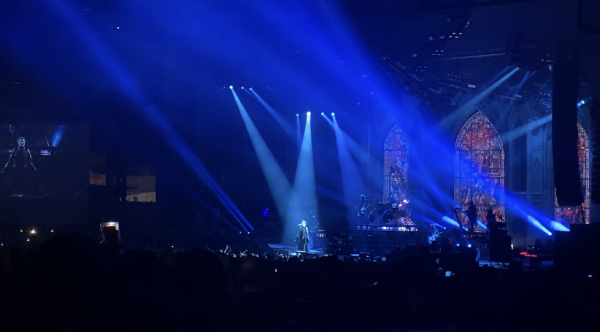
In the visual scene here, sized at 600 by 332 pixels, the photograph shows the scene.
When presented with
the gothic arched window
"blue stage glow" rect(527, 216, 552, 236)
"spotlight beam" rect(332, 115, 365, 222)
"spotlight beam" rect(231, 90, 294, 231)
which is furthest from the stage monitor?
"blue stage glow" rect(527, 216, 552, 236)

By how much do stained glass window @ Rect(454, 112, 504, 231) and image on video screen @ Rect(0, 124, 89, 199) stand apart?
11.3 meters

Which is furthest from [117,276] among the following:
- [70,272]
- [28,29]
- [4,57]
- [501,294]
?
[4,57]

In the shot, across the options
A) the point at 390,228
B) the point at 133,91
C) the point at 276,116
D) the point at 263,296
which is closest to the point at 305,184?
the point at 276,116

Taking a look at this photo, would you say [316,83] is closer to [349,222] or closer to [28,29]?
[349,222]

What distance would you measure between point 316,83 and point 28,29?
26.9 feet

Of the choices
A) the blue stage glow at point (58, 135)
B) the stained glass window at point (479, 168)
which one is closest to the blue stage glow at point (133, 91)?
the blue stage glow at point (58, 135)

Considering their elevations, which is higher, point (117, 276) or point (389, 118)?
point (389, 118)

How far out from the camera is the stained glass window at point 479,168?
17844 mm

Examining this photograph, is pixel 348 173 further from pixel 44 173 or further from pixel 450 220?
pixel 44 173

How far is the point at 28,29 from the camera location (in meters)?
13.9

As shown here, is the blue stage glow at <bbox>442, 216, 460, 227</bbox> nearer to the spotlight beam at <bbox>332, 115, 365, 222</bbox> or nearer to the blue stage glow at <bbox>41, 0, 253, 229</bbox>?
the spotlight beam at <bbox>332, 115, 365, 222</bbox>

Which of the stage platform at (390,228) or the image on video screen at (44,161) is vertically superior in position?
the image on video screen at (44,161)

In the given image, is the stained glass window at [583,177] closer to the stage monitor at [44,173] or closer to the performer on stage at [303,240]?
the performer on stage at [303,240]

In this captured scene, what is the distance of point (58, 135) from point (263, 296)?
1285 centimetres
